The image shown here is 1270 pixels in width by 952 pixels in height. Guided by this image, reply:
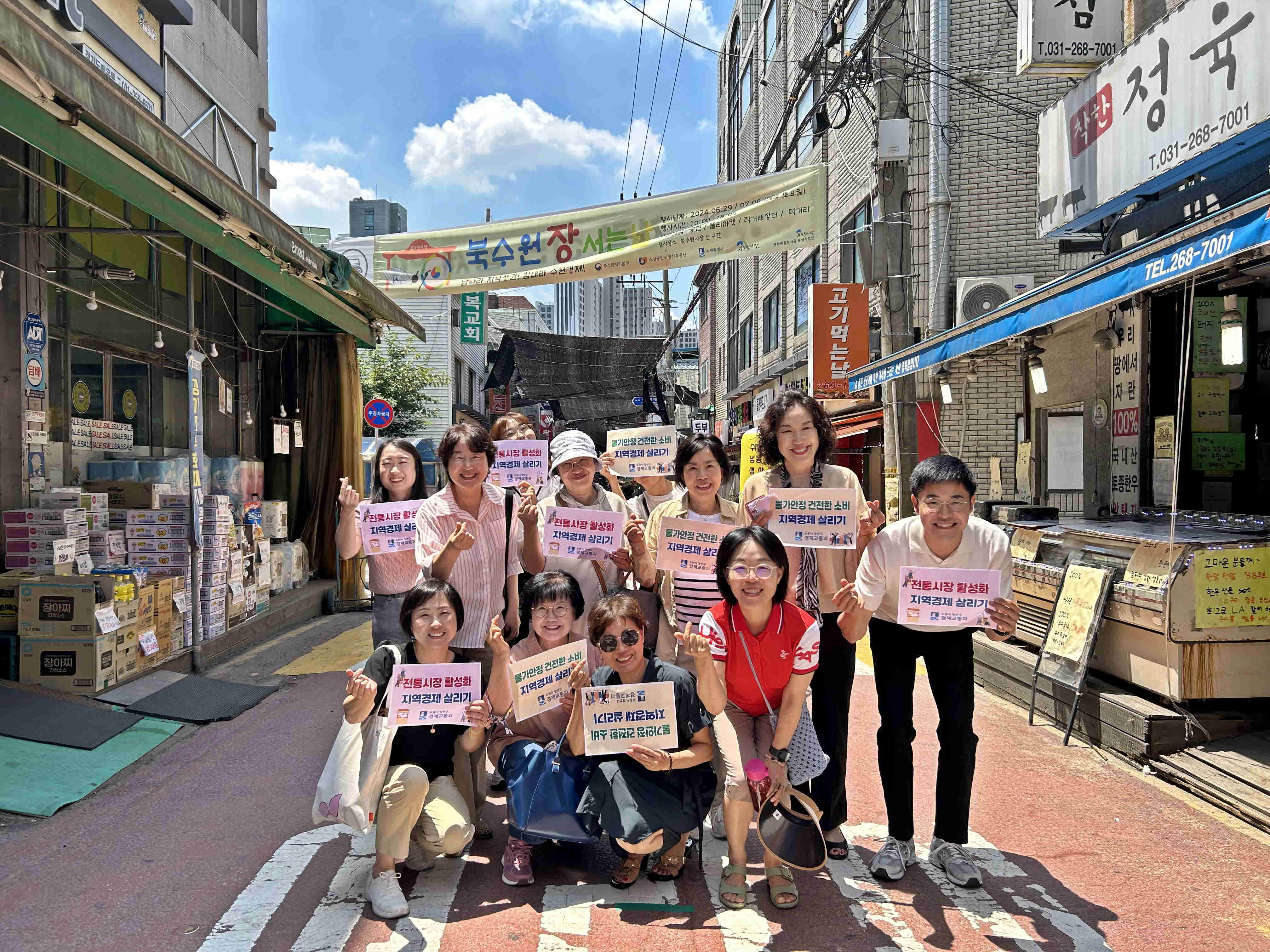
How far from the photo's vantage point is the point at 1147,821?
13.4 feet

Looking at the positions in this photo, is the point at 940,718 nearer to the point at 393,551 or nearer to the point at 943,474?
the point at 943,474

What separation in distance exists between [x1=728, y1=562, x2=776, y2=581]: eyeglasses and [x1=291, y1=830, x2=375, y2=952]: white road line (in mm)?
1934

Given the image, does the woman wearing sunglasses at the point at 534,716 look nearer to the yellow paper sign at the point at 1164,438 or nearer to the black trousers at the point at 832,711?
the black trousers at the point at 832,711

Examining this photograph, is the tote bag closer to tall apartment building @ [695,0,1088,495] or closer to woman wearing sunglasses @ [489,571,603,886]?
woman wearing sunglasses @ [489,571,603,886]

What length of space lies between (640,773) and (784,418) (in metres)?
1.66

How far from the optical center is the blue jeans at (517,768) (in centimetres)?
347

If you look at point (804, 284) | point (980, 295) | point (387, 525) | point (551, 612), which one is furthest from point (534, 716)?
point (804, 284)

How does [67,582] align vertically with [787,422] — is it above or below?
below

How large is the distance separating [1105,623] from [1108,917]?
8.51 ft

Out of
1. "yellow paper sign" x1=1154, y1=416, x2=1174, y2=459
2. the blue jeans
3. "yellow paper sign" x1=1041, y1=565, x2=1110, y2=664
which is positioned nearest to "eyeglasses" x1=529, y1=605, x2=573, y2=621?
the blue jeans

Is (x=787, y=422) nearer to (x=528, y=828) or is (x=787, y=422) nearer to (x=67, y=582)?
(x=528, y=828)

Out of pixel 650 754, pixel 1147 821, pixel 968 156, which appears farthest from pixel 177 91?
pixel 1147 821

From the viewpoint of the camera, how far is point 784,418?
12.7ft

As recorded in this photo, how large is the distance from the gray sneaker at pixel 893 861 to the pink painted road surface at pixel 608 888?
46 mm
